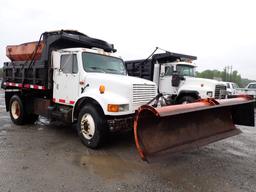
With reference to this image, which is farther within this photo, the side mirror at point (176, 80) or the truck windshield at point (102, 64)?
the side mirror at point (176, 80)

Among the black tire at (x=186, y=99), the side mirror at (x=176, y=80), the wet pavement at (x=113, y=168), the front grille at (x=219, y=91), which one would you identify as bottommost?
the wet pavement at (x=113, y=168)

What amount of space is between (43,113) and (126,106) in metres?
3.14

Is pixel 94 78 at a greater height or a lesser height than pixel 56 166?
greater

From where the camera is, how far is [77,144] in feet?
15.5

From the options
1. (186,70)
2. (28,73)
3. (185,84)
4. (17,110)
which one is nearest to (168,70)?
(186,70)

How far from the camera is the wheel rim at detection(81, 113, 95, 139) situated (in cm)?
435

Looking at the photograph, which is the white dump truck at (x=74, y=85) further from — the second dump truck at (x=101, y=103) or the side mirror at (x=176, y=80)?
the side mirror at (x=176, y=80)

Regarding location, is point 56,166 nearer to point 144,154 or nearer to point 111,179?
point 111,179

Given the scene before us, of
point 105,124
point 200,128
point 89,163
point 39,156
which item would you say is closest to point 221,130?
point 200,128

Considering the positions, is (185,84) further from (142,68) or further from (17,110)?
(17,110)

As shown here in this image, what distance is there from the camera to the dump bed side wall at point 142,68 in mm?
10125

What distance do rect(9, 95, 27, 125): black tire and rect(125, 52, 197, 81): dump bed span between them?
6.07 metres

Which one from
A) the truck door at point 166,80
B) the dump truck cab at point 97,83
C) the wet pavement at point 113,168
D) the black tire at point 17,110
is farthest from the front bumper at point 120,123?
the truck door at point 166,80

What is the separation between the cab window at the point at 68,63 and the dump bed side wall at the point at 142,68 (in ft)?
18.4
